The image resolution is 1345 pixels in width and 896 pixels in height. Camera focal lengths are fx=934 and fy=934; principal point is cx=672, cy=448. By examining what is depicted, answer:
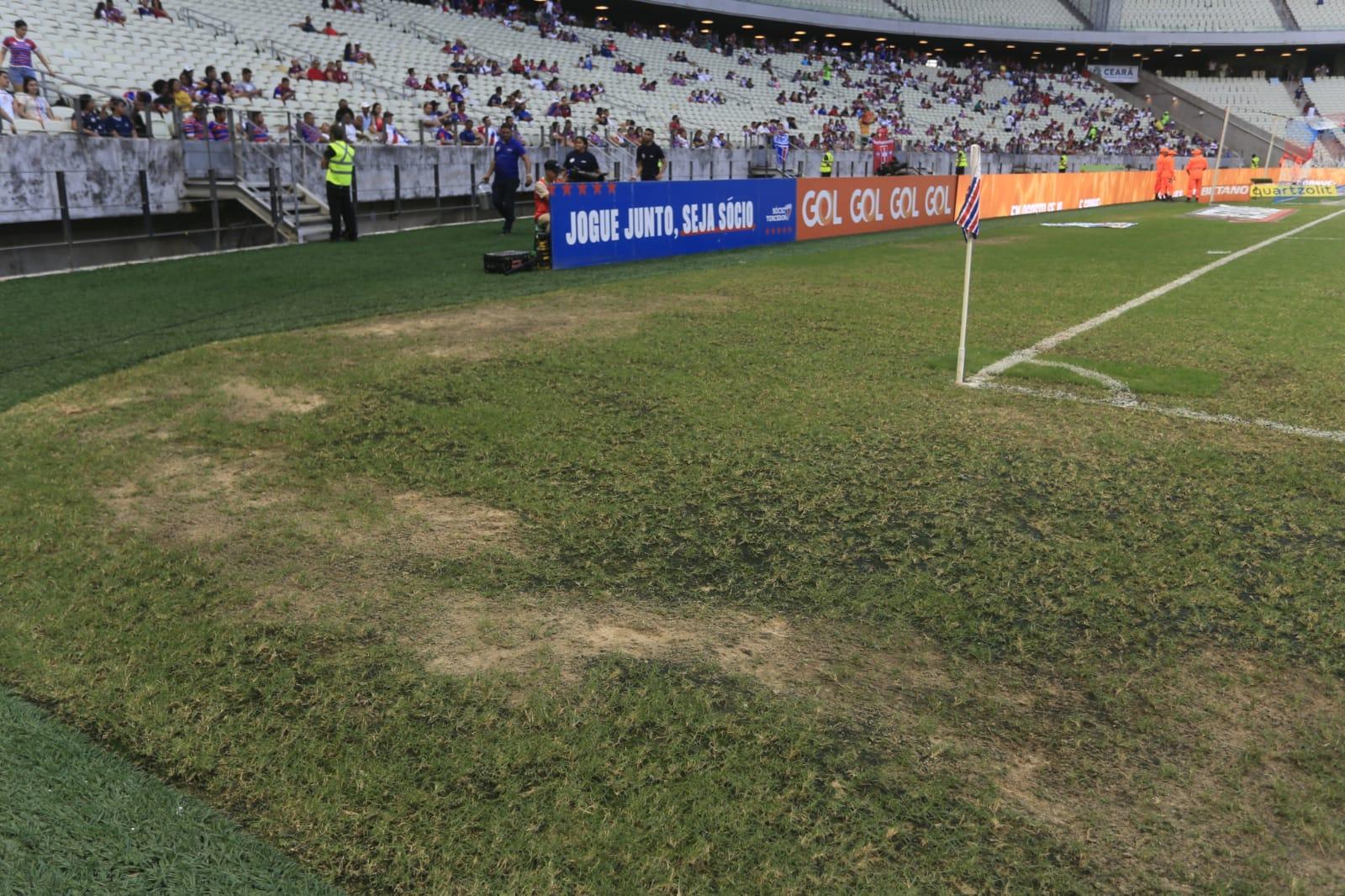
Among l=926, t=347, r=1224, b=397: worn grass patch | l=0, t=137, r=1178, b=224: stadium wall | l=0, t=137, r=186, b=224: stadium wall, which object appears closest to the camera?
l=926, t=347, r=1224, b=397: worn grass patch

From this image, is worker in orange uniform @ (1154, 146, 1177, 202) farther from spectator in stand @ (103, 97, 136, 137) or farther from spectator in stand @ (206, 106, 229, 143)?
spectator in stand @ (103, 97, 136, 137)

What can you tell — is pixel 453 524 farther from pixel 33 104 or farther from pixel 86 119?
pixel 33 104

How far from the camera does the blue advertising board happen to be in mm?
14258

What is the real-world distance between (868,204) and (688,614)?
19.3 m

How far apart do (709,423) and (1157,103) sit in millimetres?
81562

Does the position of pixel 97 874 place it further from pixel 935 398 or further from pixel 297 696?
pixel 935 398

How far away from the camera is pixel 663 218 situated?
15.9 metres

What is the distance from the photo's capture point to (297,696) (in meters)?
3.01

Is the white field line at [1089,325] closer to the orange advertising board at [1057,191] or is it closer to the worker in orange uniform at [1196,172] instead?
the orange advertising board at [1057,191]

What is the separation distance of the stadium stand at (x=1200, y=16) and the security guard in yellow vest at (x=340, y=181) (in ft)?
236

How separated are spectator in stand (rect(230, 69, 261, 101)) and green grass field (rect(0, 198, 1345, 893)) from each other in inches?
597

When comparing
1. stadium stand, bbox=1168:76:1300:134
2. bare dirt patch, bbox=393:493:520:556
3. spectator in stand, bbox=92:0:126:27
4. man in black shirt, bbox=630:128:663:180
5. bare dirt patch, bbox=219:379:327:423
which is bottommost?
bare dirt patch, bbox=393:493:520:556

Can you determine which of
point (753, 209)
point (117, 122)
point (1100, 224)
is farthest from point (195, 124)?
point (1100, 224)

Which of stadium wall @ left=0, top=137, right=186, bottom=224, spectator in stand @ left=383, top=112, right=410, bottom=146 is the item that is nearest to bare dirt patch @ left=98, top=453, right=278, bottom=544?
stadium wall @ left=0, top=137, right=186, bottom=224
